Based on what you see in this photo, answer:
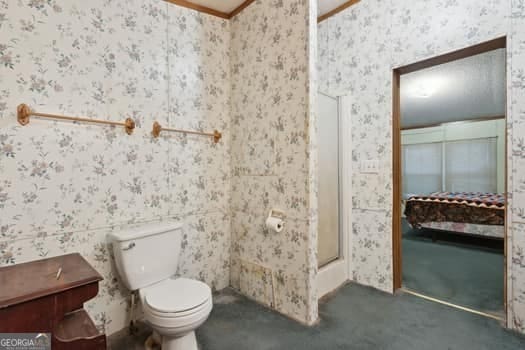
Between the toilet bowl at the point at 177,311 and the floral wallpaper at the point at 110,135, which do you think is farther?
the floral wallpaper at the point at 110,135

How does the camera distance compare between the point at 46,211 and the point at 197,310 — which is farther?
the point at 46,211

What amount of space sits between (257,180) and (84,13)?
65.6 inches

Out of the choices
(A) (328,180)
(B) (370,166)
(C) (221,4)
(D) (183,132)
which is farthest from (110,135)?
(B) (370,166)

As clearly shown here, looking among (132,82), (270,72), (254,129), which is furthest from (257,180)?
(132,82)

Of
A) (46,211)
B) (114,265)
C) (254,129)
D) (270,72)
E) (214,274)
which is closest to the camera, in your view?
(46,211)

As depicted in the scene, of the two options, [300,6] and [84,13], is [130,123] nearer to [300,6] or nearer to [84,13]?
[84,13]

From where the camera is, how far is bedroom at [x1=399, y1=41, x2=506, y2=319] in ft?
8.14

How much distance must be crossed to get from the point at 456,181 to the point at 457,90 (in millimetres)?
3038

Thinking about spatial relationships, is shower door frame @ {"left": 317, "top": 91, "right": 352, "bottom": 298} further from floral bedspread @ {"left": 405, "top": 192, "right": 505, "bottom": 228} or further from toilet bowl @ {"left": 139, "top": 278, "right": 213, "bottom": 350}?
floral bedspread @ {"left": 405, "top": 192, "right": 505, "bottom": 228}

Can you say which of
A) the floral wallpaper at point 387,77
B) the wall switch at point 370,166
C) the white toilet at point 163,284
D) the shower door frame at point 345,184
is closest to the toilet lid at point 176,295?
the white toilet at point 163,284

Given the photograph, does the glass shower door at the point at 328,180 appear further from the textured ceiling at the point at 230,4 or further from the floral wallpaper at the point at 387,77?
the textured ceiling at the point at 230,4

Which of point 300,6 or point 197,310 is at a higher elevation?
point 300,6

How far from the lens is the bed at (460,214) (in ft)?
11.6

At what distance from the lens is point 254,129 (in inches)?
87.9
